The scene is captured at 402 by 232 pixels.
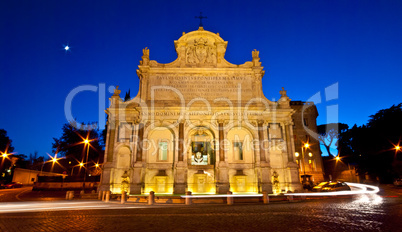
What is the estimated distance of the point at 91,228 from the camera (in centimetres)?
723

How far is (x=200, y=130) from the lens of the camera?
26.0m

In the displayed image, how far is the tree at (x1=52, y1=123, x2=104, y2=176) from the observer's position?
4262 centimetres

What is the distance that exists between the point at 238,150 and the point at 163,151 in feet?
27.2

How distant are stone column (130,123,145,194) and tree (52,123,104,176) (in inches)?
844

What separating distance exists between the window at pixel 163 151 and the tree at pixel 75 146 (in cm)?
2134

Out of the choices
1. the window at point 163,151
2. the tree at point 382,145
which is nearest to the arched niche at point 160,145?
the window at point 163,151

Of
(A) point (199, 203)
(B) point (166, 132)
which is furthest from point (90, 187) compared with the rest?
(A) point (199, 203)

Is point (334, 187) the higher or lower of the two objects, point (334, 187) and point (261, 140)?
the lower

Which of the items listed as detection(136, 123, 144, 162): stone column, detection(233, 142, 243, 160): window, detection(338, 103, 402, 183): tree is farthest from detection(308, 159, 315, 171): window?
detection(136, 123, 144, 162): stone column

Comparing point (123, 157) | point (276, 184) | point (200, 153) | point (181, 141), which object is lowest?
point (276, 184)

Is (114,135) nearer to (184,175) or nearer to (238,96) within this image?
(184,175)

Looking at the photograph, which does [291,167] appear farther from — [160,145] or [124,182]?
[124,182]

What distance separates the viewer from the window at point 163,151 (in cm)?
2564

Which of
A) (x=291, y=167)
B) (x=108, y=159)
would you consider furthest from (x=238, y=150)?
(x=108, y=159)
